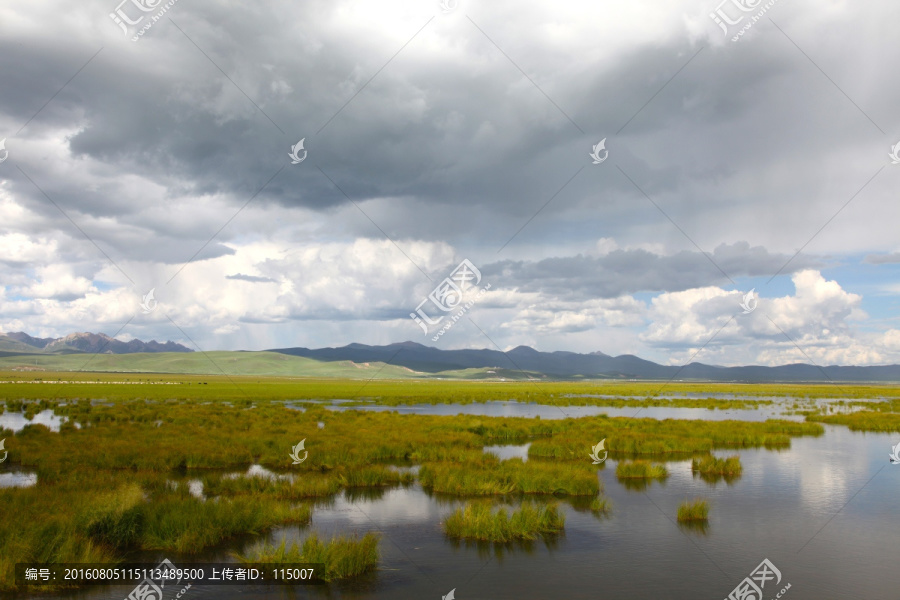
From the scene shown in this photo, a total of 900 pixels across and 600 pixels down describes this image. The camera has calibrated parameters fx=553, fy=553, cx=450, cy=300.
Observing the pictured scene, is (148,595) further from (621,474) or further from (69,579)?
(621,474)

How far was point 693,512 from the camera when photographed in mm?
18375

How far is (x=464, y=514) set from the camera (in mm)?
16578

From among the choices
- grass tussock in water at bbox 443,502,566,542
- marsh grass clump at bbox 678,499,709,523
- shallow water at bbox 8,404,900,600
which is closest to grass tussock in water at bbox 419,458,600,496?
shallow water at bbox 8,404,900,600

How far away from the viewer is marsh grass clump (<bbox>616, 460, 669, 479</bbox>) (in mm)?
25312

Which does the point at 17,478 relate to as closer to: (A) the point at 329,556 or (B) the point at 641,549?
(A) the point at 329,556

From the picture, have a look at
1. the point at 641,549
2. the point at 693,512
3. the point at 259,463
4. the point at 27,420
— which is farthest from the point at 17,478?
the point at 27,420

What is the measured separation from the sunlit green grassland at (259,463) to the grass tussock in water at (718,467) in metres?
4.24

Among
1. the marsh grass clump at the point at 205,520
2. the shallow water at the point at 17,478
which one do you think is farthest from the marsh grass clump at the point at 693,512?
the shallow water at the point at 17,478

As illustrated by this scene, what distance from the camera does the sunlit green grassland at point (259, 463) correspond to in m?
14.0

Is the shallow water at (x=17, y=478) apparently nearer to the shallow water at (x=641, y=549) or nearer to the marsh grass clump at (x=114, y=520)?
the marsh grass clump at (x=114, y=520)

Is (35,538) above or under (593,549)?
above

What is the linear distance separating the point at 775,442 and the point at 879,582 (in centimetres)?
2534

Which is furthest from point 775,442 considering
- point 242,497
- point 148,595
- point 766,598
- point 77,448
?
point 77,448

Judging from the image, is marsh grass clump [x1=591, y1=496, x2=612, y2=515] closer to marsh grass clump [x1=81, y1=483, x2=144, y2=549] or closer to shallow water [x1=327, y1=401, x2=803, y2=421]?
marsh grass clump [x1=81, y1=483, x2=144, y2=549]
